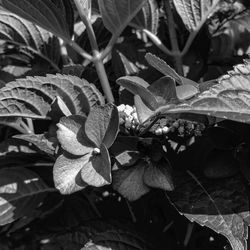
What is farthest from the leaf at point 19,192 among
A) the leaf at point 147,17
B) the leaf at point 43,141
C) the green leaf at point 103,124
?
the leaf at point 147,17

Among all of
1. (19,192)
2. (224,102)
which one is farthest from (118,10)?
→ (19,192)

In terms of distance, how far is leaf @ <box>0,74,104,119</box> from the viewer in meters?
0.88

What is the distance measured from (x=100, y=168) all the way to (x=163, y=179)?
108 mm

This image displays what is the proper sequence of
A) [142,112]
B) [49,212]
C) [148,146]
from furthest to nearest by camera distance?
[49,212] < [148,146] < [142,112]

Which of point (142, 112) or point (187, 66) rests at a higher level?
point (142, 112)

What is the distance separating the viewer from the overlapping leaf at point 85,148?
80cm

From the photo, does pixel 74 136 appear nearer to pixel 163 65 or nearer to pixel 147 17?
pixel 163 65

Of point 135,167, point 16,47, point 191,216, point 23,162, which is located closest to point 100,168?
point 135,167

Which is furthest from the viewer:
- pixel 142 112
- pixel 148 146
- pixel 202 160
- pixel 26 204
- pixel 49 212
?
pixel 49 212

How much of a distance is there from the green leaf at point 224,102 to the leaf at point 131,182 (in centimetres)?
17

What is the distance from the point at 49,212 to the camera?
4.06 feet

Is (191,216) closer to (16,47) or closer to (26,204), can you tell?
(26,204)

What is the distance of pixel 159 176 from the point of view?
82 cm

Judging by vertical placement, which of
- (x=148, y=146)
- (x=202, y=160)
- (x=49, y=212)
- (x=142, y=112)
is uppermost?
(x=142, y=112)
